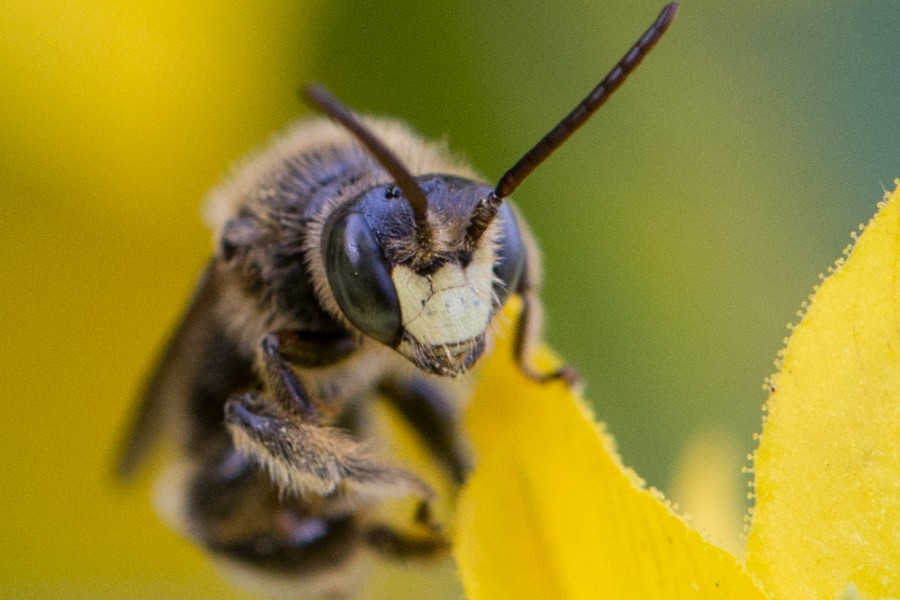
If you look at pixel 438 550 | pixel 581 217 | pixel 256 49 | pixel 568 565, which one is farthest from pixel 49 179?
pixel 568 565

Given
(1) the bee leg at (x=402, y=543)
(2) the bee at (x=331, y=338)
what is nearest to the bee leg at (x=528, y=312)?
(2) the bee at (x=331, y=338)

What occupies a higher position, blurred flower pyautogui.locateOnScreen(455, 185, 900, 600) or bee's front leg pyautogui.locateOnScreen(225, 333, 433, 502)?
blurred flower pyautogui.locateOnScreen(455, 185, 900, 600)

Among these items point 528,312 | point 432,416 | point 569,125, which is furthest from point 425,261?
point 432,416

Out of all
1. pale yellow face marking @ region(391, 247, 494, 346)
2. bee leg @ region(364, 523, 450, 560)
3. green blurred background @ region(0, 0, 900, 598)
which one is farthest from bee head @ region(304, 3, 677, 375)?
green blurred background @ region(0, 0, 900, 598)

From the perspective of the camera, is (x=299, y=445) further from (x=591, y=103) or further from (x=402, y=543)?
(x=591, y=103)

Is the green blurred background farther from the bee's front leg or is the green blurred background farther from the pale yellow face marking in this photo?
the pale yellow face marking

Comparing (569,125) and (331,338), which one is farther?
(331,338)
